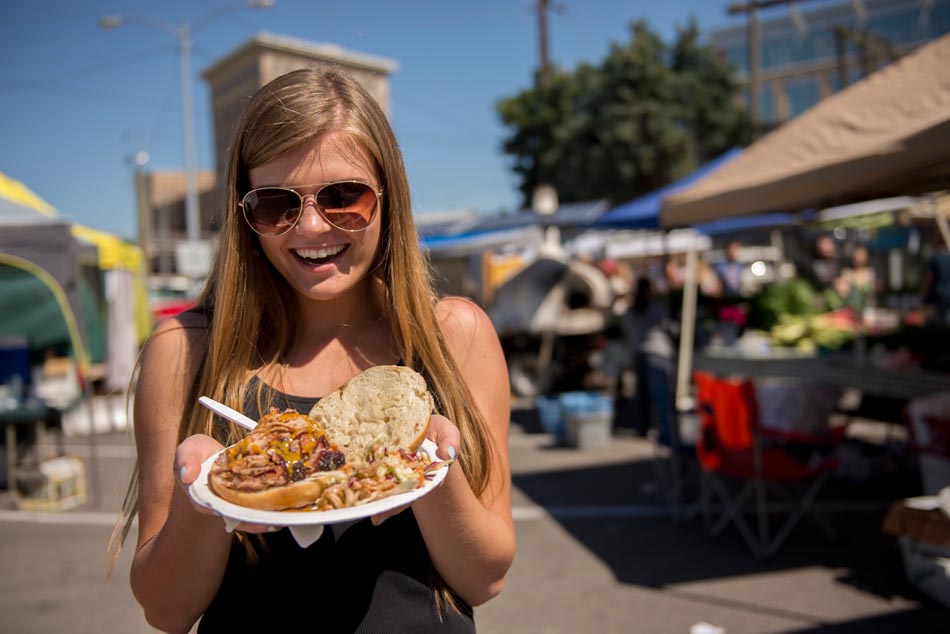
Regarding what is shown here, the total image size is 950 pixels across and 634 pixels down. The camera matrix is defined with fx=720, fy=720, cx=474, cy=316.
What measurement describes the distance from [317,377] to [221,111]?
50.1m

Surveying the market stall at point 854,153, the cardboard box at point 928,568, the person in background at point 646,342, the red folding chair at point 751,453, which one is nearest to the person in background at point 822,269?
the person in background at point 646,342

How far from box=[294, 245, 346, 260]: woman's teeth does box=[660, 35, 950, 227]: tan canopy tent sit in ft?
10.7

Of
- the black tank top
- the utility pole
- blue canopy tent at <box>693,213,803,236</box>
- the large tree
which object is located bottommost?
the black tank top

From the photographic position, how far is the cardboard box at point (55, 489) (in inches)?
264

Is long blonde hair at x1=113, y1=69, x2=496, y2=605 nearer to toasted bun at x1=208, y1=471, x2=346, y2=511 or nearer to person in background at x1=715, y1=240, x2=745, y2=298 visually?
toasted bun at x1=208, y1=471, x2=346, y2=511

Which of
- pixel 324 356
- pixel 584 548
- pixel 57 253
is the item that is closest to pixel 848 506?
pixel 584 548

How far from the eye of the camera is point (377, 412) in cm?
136

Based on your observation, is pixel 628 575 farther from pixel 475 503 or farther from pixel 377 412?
pixel 377 412

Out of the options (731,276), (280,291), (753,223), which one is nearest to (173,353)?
(280,291)

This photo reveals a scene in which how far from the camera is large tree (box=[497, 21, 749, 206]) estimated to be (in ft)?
84.2

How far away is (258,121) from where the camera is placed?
1508mm

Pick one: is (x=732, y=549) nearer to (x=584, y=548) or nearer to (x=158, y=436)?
(x=584, y=548)

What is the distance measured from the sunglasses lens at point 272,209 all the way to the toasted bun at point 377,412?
0.36 m

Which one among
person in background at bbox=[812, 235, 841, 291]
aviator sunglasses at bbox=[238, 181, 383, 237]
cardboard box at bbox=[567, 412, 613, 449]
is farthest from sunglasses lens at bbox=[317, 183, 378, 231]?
person in background at bbox=[812, 235, 841, 291]
